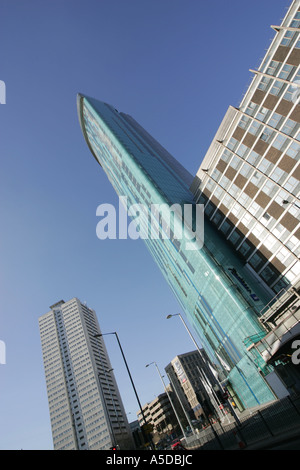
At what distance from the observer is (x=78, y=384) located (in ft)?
467

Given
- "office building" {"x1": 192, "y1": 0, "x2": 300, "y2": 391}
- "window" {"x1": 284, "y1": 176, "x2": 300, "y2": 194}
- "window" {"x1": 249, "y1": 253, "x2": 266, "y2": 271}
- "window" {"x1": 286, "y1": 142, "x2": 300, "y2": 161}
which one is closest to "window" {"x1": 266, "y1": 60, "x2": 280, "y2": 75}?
"office building" {"x1": 192, "y1": 0, "x2": 300, "y2": 391}

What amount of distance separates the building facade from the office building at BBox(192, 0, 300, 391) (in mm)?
104510

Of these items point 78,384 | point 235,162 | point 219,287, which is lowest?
point 219,287

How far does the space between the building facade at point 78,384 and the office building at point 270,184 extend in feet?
343

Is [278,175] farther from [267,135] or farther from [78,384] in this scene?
[78,384]

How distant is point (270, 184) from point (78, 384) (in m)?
151

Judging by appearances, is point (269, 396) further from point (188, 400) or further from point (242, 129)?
point (188, 400)

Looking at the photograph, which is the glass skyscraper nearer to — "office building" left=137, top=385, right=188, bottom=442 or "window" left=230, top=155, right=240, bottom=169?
"window" left=230, top=155, right=240, bottom=169

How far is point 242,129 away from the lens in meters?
42.6

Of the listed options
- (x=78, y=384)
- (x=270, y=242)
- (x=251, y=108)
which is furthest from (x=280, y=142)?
(x=78, y=384)

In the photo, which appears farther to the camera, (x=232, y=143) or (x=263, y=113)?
(x=232, y=143)

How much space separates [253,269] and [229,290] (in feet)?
23.1

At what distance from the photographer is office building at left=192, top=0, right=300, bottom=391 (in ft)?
104
